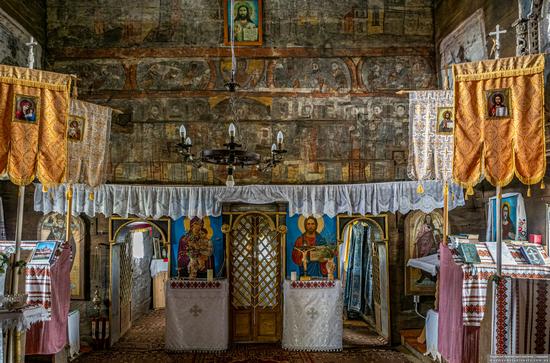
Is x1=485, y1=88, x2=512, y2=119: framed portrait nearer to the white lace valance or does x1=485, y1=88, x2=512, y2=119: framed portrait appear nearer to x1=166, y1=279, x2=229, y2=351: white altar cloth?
the white lace valance

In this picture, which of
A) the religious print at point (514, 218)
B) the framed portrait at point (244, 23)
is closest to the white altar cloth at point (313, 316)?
the religious print at point (514, 218)

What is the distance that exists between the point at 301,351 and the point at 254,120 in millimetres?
4996

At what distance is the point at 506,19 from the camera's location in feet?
22.9

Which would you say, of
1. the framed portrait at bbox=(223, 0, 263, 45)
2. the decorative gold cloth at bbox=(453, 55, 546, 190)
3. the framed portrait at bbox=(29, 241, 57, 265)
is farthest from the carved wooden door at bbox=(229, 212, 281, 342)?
the decorative gold cloth at bbox=(453, 55, 546, 190)

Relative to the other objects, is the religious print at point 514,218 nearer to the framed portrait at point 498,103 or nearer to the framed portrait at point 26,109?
the framed portrait at point 498,103

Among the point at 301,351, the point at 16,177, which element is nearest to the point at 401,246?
the point at 301,351

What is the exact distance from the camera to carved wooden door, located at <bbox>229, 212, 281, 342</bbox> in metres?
9.07

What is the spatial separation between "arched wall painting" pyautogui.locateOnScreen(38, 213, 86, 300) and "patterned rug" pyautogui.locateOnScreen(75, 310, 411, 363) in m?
1.42

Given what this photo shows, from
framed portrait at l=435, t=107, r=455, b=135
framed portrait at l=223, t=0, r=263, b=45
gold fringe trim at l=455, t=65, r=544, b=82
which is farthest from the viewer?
framed portrait at l=223, t=0, r=263, b=45

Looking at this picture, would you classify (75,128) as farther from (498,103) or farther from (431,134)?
(498,103)

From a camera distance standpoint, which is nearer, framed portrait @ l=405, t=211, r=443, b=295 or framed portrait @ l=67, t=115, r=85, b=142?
framed portrait @ l=67, t=115, r=85, b=142

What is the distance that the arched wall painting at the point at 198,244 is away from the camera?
29.8 feet

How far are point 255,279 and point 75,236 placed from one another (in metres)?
4.01

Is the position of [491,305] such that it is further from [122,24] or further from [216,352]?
[122,24]
